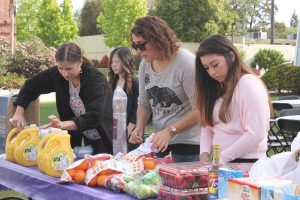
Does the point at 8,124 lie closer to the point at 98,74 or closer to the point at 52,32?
the point at 98,74

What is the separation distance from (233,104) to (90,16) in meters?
47.8

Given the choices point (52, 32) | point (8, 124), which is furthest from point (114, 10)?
point (8, 124)

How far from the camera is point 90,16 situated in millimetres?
49250

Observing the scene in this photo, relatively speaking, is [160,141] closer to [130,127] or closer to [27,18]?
[130,127]

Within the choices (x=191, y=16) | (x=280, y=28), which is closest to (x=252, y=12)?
(x=280, y=28)

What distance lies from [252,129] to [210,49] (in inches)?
16.1

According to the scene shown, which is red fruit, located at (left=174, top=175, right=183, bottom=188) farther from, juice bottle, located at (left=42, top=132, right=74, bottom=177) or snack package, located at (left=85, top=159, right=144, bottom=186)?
juice bottle, located at (left=42, top=132, right=74, bottom=177)

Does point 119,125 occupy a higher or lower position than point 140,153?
higher

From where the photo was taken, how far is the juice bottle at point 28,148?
302 centimetres

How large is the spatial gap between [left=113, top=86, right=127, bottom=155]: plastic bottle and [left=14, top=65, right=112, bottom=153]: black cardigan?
0.12 metres

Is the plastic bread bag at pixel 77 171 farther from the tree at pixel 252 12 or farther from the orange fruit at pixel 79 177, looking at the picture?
the tree at pixel 252 12

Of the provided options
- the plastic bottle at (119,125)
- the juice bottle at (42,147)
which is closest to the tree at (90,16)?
the plastic bottle at (119,125)

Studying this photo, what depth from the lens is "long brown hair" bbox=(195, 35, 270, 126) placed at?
2.42 meters

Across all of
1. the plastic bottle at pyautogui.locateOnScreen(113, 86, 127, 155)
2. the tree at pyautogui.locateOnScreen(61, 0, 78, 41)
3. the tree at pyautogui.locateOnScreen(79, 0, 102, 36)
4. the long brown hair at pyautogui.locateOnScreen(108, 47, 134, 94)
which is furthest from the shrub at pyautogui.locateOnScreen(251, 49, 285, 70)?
the plastic bottle at pyautogui.locateOnScreen(113, 86, 127, 155)
